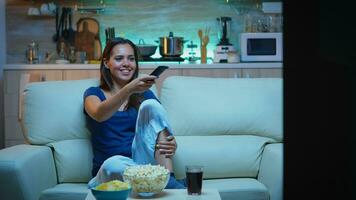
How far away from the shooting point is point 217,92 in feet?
9.41

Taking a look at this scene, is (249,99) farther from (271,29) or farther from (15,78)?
(15,78)

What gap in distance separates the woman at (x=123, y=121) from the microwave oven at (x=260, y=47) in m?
2.03

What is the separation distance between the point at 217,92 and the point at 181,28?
87.6 inches

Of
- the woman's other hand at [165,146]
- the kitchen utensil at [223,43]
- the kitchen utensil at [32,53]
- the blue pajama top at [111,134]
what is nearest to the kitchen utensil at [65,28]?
the kitchen utensil at [32,53]

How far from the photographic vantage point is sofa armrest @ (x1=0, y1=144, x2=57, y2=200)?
7.12ft

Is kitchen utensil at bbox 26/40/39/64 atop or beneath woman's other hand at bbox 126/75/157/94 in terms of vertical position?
atop

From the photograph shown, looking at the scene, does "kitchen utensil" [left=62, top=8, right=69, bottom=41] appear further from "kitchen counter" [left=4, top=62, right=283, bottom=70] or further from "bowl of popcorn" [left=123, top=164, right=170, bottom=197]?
"bowl of popcorn" [left=123, top=164, right=170, bottom=197]

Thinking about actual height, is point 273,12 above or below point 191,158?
above

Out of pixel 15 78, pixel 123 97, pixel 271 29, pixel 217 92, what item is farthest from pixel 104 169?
pixel 271 29

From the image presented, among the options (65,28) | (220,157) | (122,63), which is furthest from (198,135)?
(65,28)

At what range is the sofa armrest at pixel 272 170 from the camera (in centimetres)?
242

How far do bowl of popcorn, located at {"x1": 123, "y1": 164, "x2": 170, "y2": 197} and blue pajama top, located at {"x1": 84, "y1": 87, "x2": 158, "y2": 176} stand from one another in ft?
2.13

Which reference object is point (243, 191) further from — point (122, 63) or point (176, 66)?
point (176, 66)

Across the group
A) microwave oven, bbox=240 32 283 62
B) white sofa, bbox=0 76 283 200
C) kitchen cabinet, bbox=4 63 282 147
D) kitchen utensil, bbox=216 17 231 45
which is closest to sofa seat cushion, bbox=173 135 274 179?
white sofa, bbox=0 76 283 200
